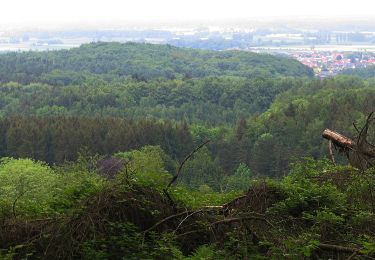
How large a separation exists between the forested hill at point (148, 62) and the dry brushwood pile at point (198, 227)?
160253 mm

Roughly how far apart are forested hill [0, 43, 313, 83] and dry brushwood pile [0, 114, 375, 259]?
160 metres

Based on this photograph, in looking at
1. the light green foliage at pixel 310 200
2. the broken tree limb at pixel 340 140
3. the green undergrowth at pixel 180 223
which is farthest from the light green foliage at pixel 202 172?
the green undergrowth at pixel 180 223

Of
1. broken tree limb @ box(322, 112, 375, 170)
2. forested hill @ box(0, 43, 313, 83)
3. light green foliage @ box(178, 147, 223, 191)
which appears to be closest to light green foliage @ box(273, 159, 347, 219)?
broken tree limb @ box(322, 112, 375, 170)

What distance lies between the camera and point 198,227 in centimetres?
830

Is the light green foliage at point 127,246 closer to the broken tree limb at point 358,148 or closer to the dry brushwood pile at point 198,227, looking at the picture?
the dry brushwood pile at point 198,227

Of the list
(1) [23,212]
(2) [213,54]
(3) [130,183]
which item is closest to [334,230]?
(3) [130,183]

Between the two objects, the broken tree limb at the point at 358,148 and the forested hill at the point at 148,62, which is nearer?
the broken tree limb at the point at 358,148

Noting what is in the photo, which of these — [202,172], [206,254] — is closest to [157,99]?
[202,172]

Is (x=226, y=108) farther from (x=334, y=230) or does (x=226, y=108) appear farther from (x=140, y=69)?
(x=334, y=230)

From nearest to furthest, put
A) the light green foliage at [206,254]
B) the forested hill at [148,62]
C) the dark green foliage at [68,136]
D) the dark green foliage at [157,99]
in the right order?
1. the light green foliage at [206,254]
2. the dark green foliage at [68,136]
3. the dark green foliage at [157,99]
4. the forested hill at [148,62]

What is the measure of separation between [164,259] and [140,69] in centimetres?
17136

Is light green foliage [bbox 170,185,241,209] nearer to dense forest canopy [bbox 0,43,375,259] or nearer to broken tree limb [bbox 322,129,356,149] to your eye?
dense forest canopy [bbox 0,43,375,259]

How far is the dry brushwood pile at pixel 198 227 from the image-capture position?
292 inches

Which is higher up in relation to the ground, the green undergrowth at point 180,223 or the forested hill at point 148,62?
the green undergrowth at point 180,223
